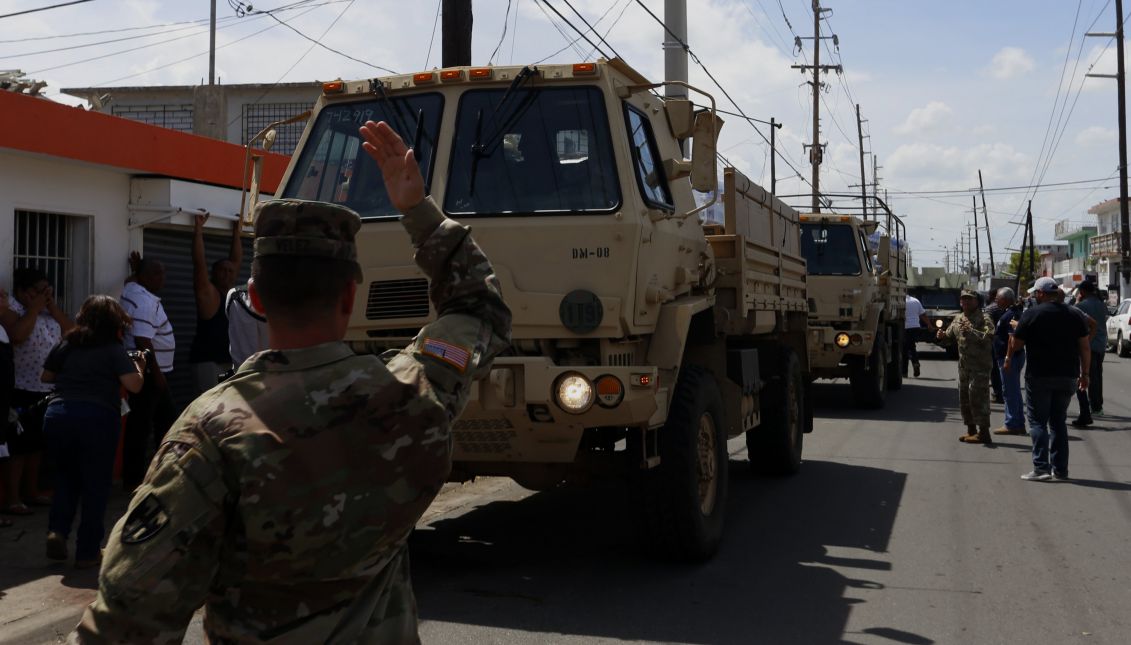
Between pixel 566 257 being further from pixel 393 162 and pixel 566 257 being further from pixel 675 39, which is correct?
pixel 675 39

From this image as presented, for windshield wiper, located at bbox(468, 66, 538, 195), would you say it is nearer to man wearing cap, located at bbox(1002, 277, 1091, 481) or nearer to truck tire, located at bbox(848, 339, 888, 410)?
man wearing cap, located at bbox(1002, 277, 1091, 481)

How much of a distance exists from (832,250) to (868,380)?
192 centimetres

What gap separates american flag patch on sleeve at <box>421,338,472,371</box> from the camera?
228 centimetres

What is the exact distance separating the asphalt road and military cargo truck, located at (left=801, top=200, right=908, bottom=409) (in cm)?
501

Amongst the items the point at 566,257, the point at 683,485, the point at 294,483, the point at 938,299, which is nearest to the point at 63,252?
the point at 566,257

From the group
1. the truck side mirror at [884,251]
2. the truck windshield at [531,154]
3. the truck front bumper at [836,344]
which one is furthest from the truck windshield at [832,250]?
the truck windshield at [531,154]

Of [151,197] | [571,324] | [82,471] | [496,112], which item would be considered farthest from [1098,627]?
[151,197]

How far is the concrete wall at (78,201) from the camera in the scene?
28.7ft

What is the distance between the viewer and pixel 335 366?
210cm

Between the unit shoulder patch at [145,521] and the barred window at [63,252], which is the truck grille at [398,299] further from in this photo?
the barred window at [63,252]

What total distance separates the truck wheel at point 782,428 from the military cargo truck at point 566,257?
8.55ft

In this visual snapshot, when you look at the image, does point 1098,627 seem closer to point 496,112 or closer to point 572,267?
point 572,267

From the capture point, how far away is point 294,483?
200 cm

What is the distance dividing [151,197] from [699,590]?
6.58 meters
